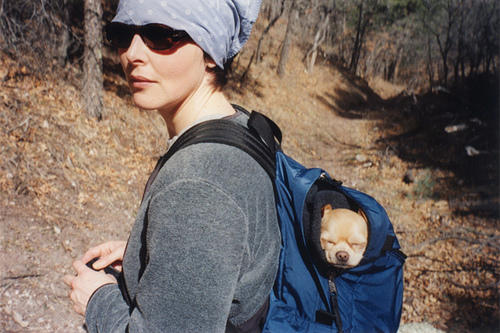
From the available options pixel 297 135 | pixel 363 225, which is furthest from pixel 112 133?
Result: pixel 297 135

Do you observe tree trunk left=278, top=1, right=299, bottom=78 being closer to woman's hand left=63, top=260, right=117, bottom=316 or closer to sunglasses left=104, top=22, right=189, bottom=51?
sunglasses left=104, top=22, right=189, bottom=51

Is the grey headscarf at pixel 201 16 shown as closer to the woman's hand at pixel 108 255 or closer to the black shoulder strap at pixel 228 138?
the black shoulder strap at pixel 228 138

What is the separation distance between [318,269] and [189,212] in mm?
650

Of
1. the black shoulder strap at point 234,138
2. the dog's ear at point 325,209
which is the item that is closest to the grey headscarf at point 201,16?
the black shoulder strap at point 234,138

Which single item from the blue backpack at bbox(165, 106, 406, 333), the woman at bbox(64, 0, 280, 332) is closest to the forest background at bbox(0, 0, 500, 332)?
the woman at bbox(64, 0, 280, 332)

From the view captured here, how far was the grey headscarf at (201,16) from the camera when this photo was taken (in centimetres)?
125

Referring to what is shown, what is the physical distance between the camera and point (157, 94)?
52.9 inches

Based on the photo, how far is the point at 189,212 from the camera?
990 millimetres

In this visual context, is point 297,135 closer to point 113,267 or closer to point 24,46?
point 24,46

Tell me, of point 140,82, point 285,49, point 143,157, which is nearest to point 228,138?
point 140,82

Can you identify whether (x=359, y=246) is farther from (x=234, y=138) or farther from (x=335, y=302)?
(x=234, y=138)

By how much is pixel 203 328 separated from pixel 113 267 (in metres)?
0.73

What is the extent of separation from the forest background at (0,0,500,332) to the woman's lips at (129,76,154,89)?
9.69 ft

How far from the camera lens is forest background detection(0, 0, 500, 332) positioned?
14.5 feet
